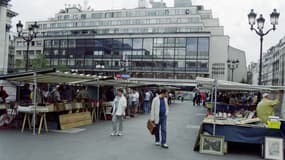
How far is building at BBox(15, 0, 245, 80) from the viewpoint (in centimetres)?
7094

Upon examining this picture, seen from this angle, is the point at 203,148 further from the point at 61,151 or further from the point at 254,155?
the point at 61,151

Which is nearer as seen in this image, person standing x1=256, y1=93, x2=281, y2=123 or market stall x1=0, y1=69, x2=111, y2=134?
person standing x1=256, y1=93, x2=281, y2=123

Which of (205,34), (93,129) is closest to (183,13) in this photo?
(205,34)

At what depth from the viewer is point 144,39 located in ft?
243

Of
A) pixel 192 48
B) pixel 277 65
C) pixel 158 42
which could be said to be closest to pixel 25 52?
pixel 158 42

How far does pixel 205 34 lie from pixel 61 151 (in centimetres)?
Result: 6490

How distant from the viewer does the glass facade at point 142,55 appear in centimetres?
7044

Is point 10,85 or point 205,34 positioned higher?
point 205,34

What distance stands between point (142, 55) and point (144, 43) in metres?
3.07

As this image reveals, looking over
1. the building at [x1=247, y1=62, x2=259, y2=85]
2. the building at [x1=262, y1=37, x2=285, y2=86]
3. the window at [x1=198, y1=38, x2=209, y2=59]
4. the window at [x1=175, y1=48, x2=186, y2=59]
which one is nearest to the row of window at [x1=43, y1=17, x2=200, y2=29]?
the window at [x1=198, y1=38, x2=209, y2=59]

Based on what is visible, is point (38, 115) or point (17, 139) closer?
point (17, 139)

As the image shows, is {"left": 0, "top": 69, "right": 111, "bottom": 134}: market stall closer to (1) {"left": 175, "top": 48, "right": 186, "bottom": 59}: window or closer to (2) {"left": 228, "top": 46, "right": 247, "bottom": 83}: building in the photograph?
(1) {"left": 175, "top": 48, "right": 186, "bottom": 59}: window

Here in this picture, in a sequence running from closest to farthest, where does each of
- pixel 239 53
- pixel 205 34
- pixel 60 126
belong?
pixel 60 126 < pixel 205 34 < pixel 239 53

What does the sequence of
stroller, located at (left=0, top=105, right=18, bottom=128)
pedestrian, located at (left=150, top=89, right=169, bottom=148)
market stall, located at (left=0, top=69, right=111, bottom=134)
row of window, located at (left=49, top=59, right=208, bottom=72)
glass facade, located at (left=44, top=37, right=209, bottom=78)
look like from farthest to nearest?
glass facade, located at (left=44, top=37, right=209, bottom=78) < row of window, located at (left=49, top=59, right=208, bottom=72) < stroller, located at (left=0, top=105, right=18, bottom=128) < market stall, located at (left=0, top=69, right=111, bottom=134) < pedestrian, located at (left=150, top=89, right=169, bottom=148)
